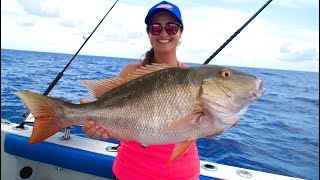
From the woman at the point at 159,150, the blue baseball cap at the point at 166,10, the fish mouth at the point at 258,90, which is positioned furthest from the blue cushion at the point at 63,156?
the fish mouth at the point at 258,90

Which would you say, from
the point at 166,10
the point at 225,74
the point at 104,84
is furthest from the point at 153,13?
the point at 225,74

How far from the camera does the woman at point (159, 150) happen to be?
2.13 meters

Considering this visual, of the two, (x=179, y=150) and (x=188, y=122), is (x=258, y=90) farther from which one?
(x=179, y=150)

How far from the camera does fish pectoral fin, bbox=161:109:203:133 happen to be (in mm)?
1866

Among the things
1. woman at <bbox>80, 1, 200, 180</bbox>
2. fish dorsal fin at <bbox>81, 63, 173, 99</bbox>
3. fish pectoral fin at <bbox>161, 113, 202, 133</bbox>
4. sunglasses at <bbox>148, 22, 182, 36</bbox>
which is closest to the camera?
fish pectoral fin at <bbox>161, 113, 202, 133</bbox>

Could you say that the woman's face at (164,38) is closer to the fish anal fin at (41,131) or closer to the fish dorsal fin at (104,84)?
the fish dorsal fin at (104,84)

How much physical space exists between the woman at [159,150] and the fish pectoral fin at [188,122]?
1.07ft

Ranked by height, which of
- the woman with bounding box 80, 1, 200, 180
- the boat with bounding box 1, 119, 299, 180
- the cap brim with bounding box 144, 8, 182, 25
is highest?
the cap brim with bounding box 144, 8, 182, 25

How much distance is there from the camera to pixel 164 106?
6.37 feet

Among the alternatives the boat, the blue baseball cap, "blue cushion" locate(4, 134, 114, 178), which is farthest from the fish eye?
"blue cushion" locate(4, 134, 114, 178)

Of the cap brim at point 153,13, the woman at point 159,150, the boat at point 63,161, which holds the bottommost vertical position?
the boat at point 63,161

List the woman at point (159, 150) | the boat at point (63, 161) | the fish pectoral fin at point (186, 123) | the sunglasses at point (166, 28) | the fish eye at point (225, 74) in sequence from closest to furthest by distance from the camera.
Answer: the fish pectoral fin at point (186, 123) < the fish eye at point (225, 74) < the woman at point (159, 150) < the sunglasses at point (166, 28) < the boat at point (63, 161)

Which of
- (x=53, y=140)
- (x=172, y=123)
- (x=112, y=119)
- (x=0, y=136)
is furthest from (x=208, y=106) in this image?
(x=0, y=136)

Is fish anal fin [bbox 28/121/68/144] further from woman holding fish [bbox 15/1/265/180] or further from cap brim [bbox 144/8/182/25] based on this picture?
cap brim [bbox 144/8/182/25]
